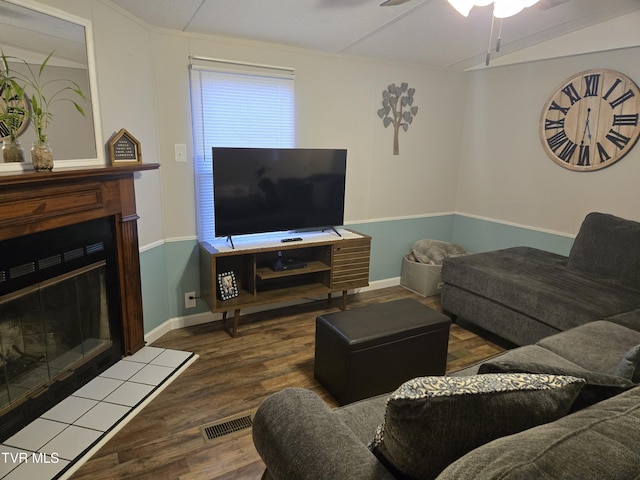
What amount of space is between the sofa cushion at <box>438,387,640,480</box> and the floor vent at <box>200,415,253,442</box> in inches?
61.4

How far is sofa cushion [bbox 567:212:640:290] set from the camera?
283 cm

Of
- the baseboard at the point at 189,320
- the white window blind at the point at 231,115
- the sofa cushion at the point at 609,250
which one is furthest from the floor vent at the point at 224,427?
the sofa cushion at the point at 609,250

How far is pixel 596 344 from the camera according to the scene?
2.02 meters

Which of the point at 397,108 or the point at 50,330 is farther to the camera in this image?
the point at 397,108

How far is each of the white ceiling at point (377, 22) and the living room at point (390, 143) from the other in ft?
0.41

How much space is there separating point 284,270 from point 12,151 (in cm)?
192

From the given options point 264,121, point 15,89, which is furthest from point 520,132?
point 15,89

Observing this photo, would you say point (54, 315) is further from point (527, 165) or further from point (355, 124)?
point (527, 165)

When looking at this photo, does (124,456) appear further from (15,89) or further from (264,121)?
(264,121)

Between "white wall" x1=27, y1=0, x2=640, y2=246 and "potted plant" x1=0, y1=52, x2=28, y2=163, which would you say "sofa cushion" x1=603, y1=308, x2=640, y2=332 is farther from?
"potted plant" x1=0, y1=52, x2=28, y2=163

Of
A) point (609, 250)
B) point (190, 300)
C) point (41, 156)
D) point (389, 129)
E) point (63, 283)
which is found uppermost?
point (389, 129)

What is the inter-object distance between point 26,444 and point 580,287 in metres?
3.36

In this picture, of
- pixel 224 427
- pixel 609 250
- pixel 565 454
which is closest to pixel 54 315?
pixel 224 427

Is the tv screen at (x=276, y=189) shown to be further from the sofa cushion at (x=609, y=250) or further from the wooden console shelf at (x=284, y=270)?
the sofa cushion at (x=609, y=250)
